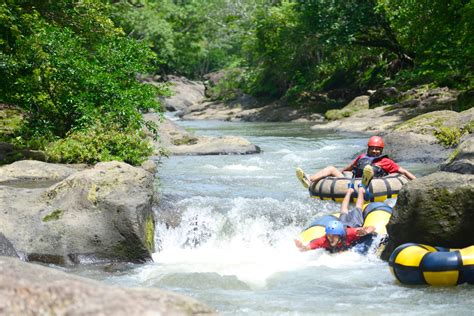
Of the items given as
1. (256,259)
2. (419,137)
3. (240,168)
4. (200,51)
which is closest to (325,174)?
(256,259)

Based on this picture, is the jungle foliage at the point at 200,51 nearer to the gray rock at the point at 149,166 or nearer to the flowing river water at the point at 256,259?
the gray rock at the point at 149,166

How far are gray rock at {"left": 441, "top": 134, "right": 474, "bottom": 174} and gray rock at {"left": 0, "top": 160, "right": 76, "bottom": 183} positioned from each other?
6.25 meters

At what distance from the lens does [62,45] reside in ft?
44.1

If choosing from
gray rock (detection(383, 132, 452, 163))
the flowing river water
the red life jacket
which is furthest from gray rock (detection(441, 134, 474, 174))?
gray rock (detection(383, 132, 452, 163))

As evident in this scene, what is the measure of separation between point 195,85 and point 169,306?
5147 centimetres

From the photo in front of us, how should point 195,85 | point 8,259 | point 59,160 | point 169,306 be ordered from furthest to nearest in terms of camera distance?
point 195,85 → point 59,160 → point 8,259 → point 169,306

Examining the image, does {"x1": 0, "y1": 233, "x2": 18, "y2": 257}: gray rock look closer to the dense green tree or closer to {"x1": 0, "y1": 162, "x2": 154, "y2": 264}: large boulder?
{"x1": 0, "y1": 162, "x2": 154, "y2": 264}: large boulder

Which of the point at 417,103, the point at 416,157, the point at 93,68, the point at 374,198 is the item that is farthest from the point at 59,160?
the point at 417,103

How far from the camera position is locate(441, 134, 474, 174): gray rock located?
31.7 ft

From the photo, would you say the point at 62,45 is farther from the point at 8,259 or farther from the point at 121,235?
the point at 8,259

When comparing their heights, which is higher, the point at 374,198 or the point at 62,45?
the point at 62,45

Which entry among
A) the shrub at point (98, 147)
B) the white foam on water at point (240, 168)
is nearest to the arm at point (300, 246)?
the shrub at point (98, 147)

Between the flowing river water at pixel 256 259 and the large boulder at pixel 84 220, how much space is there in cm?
37

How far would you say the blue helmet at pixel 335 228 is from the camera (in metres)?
8.30
